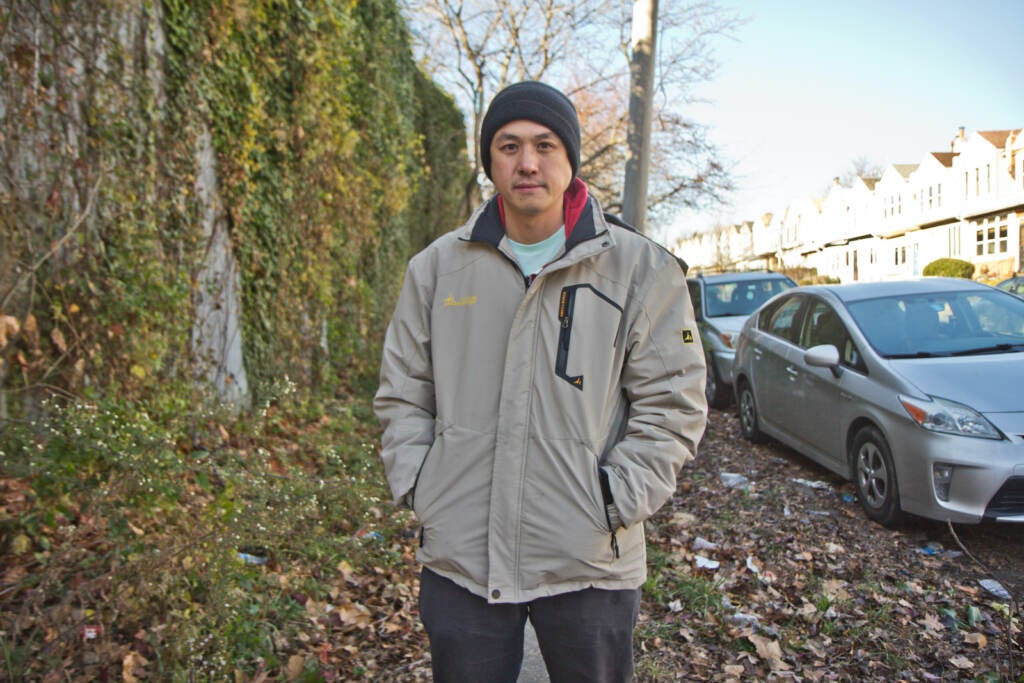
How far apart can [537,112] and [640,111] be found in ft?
25.7

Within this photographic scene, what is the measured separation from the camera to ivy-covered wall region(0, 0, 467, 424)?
408cm

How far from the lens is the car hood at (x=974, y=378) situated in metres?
4.84

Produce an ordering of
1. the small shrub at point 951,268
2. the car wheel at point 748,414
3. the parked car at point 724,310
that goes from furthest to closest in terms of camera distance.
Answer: the small shrub at point 951,268
the parked car at point 724,310
the car wheel at point 748,414

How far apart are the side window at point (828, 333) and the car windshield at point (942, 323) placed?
0.14m

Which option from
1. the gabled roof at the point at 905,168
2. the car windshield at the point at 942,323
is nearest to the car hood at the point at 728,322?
the car windshield at the point at 942,323

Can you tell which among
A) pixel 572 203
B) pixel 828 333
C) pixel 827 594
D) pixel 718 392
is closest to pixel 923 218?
pixel 718 392

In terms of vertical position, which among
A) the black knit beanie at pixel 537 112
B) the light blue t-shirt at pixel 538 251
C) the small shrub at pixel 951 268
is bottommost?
the light blue t-shirt at pixel 538 251

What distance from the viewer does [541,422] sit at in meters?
1.99

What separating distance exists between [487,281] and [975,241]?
155 ft

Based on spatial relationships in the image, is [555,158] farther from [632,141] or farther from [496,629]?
[632,141]

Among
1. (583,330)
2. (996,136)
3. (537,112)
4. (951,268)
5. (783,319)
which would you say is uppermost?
(996,136)

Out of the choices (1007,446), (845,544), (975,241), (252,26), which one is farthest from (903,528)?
(975,241)

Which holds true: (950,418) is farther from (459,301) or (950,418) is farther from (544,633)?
(459,301)

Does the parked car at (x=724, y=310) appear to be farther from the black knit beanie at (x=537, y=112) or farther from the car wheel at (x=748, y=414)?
the black knit beanie at (x=537, y=112)
